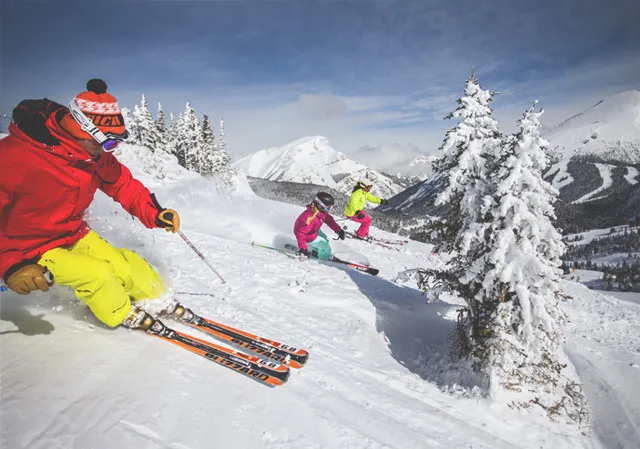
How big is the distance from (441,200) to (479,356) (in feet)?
10.6

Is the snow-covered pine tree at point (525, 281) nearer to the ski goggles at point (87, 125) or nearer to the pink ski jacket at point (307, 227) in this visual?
the pink ski jacket at point (307, 227)

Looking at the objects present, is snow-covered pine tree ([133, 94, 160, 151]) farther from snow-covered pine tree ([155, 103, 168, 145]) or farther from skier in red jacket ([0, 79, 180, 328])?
skier in red jacket ([0, 79, 180, 328])

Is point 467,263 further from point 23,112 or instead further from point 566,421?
point 23,112

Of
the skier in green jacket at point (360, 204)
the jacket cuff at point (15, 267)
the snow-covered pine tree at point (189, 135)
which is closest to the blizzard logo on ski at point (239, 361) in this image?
the jacket cuff at point (15, 267)

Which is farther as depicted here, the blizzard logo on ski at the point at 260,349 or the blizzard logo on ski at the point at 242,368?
the blizzard logo on ski at the point at 260,349

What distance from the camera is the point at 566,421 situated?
6148mm

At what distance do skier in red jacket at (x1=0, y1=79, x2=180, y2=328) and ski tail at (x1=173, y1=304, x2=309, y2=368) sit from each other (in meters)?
0.83

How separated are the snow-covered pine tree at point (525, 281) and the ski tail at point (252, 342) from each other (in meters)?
3.88

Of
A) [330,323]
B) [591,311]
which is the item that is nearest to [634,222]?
[591,311]

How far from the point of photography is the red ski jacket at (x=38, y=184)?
3.62m

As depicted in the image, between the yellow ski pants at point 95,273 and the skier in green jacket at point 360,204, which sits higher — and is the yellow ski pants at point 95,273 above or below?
below

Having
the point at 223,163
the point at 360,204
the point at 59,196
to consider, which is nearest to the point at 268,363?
the point at 59,196

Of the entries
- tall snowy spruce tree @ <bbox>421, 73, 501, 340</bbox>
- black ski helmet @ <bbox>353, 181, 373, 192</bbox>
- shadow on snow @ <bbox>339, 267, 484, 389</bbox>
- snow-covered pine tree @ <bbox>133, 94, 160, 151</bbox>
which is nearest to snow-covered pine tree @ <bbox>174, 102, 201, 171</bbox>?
snow-covered pine tree @ <bbox>133, 94, 160, 151</bbox>

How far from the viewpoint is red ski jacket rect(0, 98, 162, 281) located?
3.62 m
